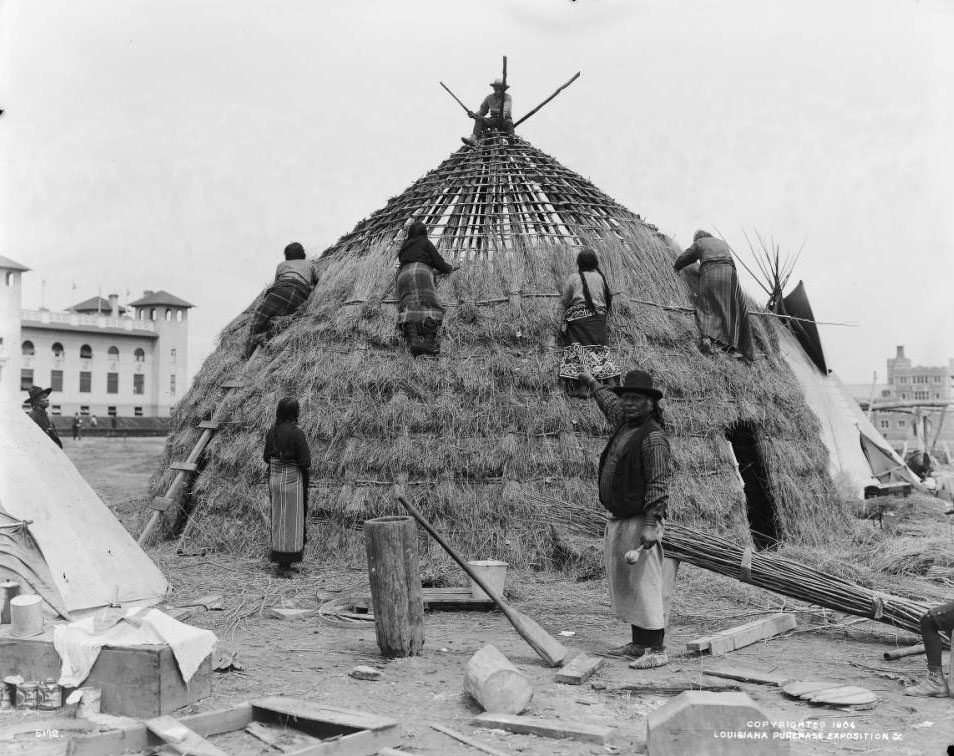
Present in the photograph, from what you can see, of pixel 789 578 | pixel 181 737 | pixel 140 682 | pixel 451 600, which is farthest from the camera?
pixel 451 600

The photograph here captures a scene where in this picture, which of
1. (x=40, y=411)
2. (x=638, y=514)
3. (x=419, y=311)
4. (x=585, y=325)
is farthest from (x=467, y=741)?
(x=40, y=411)

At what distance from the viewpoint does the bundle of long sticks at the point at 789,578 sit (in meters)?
5.55

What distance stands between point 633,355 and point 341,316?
2839mm

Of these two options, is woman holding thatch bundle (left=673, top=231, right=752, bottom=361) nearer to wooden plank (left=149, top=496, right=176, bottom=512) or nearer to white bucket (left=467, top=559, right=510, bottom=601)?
white bucket (left=467, top=559, right=510, bottom=601)

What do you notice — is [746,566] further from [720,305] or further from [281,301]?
[281,301]

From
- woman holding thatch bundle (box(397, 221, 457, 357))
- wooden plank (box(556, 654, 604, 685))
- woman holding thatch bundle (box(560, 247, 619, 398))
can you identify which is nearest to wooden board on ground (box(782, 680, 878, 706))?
wooden plank (box(556, 654, 604, 685))

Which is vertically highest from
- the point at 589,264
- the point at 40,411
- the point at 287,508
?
the point at 589,264

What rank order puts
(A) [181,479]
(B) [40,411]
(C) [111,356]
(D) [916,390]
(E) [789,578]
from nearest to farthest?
(E) [789,578], (A) [181,479], (B) [40,411], (D) [916,390], (C) [111,356]

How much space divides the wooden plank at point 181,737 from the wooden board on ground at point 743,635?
2827 millimetres

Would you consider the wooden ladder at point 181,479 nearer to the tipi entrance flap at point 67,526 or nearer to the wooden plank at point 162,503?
the wooden plank at point 162,503

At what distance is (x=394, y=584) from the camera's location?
17.3ft

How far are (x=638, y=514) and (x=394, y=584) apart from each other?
1.44 metres

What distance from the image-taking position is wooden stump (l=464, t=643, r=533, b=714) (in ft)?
14.0

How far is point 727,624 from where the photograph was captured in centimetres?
624
